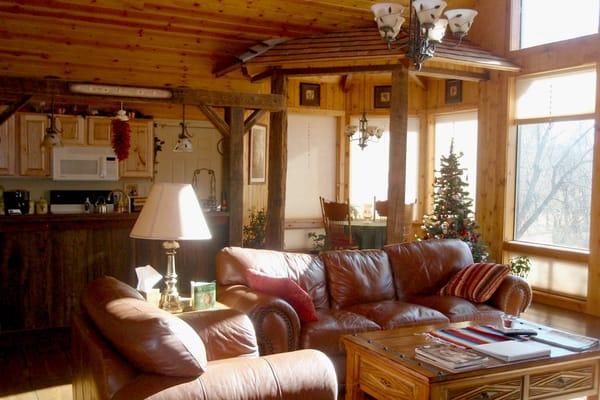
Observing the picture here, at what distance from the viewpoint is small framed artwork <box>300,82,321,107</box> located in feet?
30.3

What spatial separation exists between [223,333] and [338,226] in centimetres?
514

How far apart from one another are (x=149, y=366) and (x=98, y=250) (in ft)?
11.3

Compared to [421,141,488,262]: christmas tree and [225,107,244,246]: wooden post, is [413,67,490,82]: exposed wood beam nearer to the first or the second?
[421,141,488,262]: christmas tree

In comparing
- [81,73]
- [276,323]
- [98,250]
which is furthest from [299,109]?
[276,323]

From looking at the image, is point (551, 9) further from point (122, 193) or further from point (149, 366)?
point (149, 366)

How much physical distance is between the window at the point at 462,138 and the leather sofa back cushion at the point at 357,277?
393 centimetres

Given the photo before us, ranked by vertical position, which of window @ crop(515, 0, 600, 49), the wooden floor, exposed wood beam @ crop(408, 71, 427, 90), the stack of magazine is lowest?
the wooden floor

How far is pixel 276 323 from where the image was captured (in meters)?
3.57

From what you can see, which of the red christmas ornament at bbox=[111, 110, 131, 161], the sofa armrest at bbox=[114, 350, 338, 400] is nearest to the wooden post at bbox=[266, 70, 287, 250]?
the red christmas ornament at bbox=[111, 110, 131, 161]

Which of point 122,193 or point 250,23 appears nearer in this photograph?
point 250,23

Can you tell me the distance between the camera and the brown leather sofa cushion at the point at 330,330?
3752 millimetres

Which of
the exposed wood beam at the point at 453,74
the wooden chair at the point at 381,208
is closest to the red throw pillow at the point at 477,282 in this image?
the exposed wood beam at the point at 453,74

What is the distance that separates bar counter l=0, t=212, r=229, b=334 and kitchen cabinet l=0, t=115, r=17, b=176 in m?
2.15

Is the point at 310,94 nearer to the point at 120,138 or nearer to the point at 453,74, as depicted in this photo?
the point at 453,74
